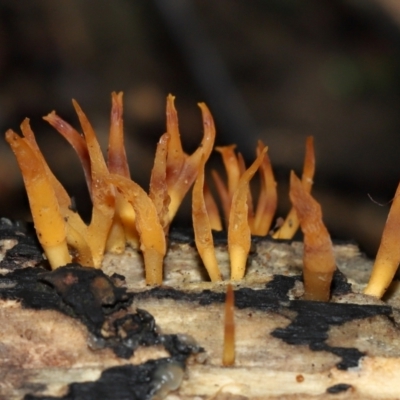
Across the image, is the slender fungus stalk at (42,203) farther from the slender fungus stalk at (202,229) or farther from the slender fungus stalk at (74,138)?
the slender fungus stalk at (202,229)

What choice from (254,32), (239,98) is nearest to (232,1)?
(254,32)

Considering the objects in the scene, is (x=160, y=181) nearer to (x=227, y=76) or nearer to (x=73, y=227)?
(x=73, y=227)

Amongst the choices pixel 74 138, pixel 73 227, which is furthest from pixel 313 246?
pixel 74 138

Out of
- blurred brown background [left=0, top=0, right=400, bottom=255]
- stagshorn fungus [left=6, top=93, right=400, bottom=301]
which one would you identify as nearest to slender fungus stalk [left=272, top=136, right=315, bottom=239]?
stagshorn fungus [left=6, top=93, right=400, bottom=301]

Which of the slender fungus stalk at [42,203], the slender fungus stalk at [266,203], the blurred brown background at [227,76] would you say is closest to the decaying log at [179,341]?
the slender fungus stalk at [42,203]

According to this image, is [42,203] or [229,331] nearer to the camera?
[229,331]

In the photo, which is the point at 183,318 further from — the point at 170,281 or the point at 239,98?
the point at 239,98

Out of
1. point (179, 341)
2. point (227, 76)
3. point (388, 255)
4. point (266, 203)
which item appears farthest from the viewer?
point (227, 76)
